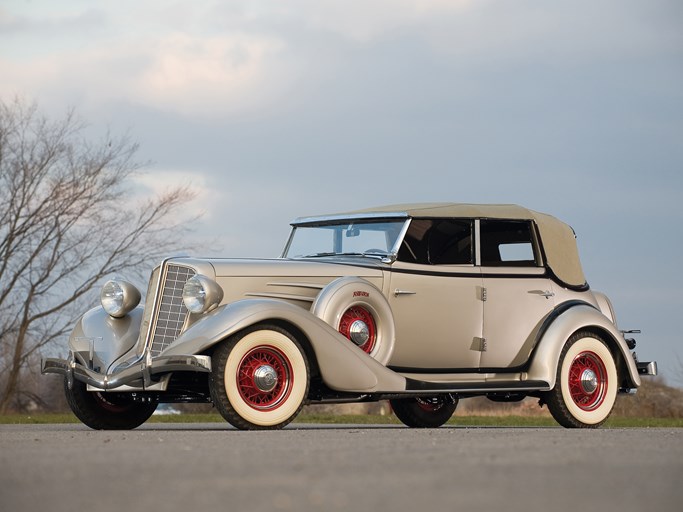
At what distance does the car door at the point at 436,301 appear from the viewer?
10.1m

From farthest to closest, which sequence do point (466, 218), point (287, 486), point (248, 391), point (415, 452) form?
1. point (466, 218)
2. point (248, 391)
3. point (415, 452)
4. point (287, 486)

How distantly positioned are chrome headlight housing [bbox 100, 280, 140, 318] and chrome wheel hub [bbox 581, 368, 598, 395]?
14.7 ft

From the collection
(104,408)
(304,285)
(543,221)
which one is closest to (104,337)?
(104,408)

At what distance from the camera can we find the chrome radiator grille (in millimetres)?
9656

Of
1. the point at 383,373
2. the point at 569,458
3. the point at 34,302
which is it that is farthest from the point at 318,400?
the point at 34,302

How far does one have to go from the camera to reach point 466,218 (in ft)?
35.6

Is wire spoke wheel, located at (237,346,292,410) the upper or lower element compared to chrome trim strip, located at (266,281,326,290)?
lower

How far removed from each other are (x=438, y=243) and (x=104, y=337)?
10.9ft

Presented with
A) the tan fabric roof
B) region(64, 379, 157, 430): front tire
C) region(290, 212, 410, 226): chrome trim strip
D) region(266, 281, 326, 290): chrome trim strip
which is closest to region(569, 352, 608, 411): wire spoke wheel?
the tan fabric roof

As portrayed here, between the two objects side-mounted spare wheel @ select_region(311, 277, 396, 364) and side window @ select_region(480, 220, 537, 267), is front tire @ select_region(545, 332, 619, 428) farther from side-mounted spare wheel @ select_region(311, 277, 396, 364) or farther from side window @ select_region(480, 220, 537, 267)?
side-mounted spare wheel @ select_region(311, 277, 396, 364)

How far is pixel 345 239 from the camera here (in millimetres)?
11000

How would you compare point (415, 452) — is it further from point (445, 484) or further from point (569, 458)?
point (445, 484)

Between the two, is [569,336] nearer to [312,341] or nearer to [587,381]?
[587,381]

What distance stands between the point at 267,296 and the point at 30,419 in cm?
810
